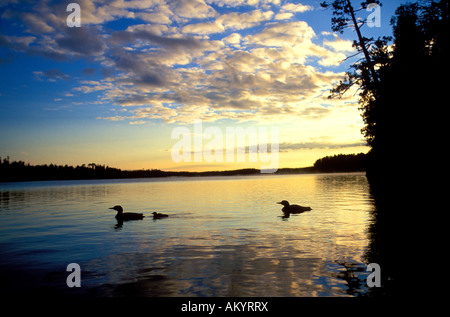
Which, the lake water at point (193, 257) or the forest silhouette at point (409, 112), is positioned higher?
the forest silhouette at point (409, 112)

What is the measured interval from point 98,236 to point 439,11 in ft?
106

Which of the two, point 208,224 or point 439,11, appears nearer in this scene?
point 208,224

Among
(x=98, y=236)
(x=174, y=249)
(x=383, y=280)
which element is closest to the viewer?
(x=383, y=280)

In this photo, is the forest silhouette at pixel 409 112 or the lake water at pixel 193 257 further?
the forest silhouette at pixel 409 112

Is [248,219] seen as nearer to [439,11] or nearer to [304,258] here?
[304,258]

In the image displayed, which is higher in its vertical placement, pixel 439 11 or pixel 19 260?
pixel 439 11

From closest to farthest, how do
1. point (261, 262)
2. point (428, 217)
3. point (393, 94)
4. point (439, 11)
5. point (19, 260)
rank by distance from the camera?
1. point (261, 262)
2. point (19, 260)
3. point (428, 217)
4. point (393, 94)
5. point (439, 11)

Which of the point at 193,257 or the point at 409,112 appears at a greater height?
the point at 409,112

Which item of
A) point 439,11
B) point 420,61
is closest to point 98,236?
point 420,61

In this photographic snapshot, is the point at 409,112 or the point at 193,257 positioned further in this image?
the point at 409,112

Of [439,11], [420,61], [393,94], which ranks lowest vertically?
[393,94]

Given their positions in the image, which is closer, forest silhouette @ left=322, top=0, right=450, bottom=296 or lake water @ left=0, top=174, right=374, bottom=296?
lake water @ left=0, top=174, right=374, bottom=296

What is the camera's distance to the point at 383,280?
8984mm

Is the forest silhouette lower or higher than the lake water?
higher
